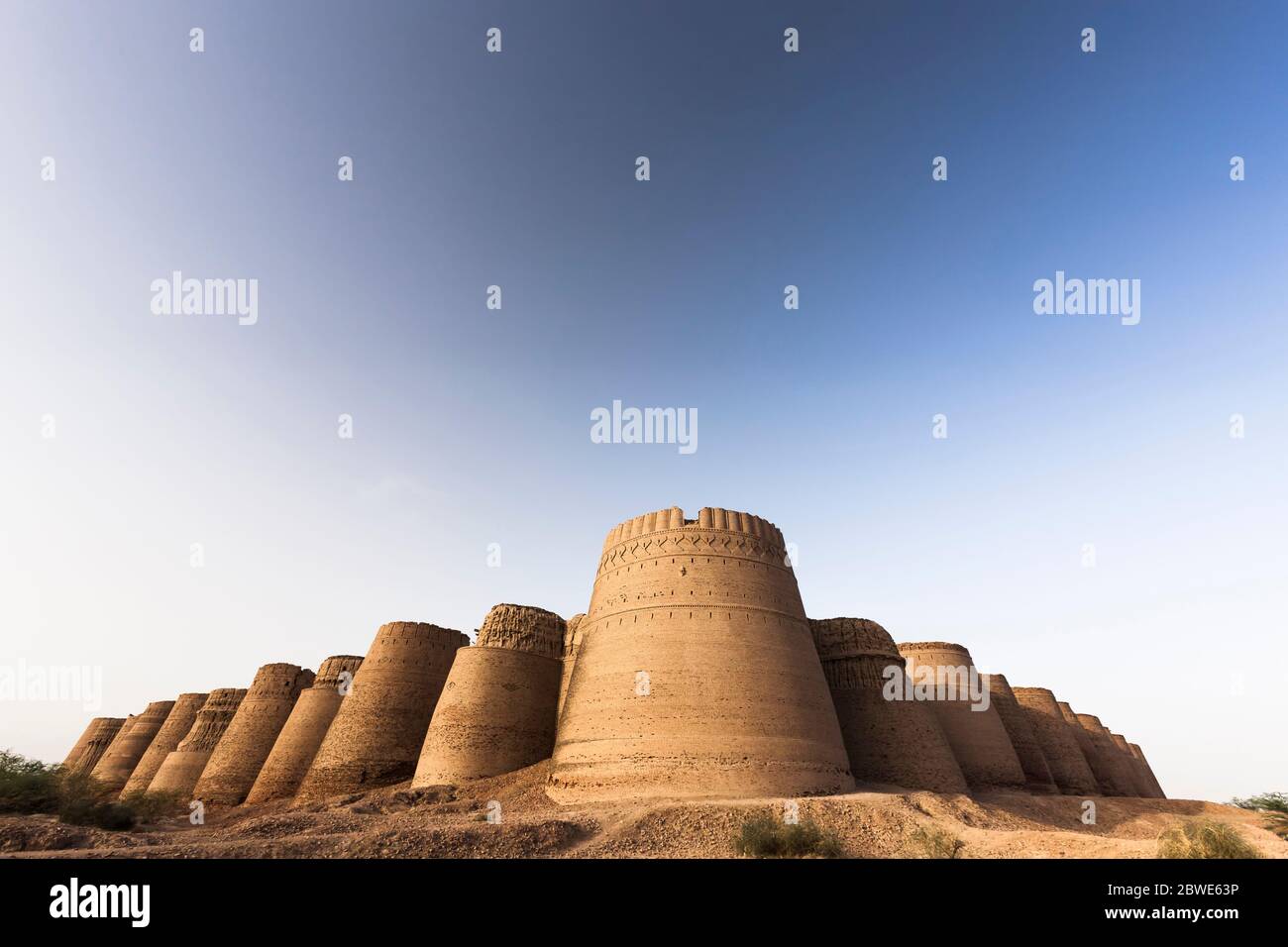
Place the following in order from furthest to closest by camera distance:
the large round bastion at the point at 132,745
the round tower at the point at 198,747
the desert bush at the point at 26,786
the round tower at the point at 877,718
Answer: the large round bastion at the point at 132,745 → the round tower at the point at 198,747 → the round tower at the point at 877,718 → the desert bush at the point at 26,786

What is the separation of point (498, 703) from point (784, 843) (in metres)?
14.1

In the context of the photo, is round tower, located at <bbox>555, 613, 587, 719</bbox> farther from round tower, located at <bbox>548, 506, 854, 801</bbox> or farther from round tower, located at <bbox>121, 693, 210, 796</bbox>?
round tower, located at <bbox>121, 693, 210, 796</bbox>

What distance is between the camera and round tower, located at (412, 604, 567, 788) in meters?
21.3

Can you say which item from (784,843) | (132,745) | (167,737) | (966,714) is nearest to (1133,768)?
(966,714)

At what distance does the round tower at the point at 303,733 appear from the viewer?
2666cm

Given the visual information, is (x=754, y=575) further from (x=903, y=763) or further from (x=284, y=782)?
(x=284, y=782)

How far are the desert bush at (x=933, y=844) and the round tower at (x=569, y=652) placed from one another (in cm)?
1435

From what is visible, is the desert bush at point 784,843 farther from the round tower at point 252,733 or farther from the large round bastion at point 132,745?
the large round bastion at point 132,745

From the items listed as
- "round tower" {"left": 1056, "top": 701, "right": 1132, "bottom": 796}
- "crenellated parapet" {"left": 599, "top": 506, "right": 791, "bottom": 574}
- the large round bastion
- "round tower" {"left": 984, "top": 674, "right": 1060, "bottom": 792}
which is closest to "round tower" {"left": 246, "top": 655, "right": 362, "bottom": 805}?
"crenellated parapet" {"left": 599, "top": 506, "right": 791, "bottom": 574}

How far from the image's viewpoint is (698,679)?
17125 mm

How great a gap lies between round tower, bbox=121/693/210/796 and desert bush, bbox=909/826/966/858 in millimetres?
40775

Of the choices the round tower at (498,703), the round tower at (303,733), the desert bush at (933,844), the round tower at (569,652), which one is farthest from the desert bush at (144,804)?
the desert bush at (933,844)
